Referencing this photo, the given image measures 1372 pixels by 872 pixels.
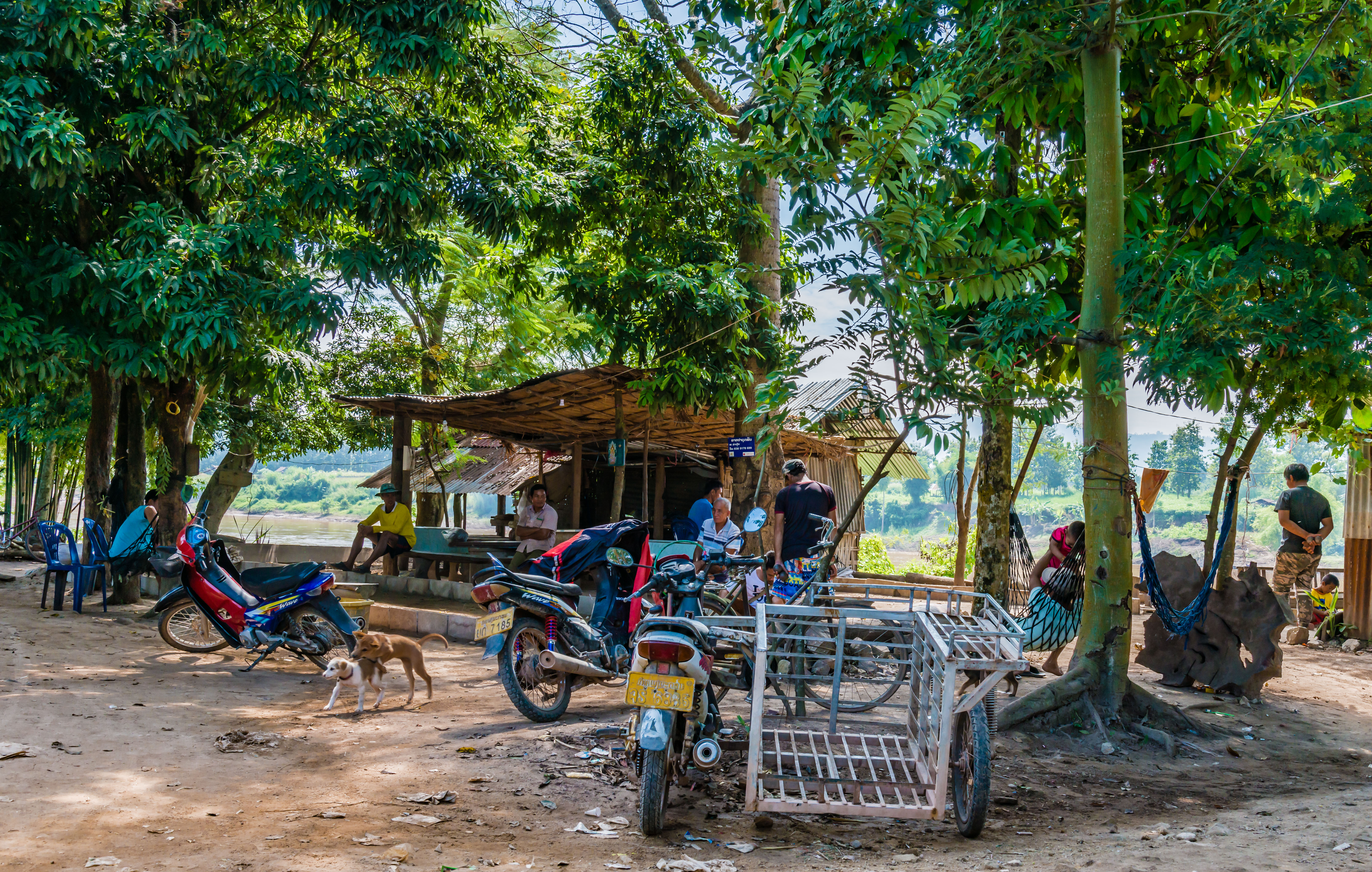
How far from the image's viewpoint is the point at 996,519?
8750 mm

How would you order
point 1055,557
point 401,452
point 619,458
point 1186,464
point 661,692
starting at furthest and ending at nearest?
point 1186,464, point 401,452, point 619,458, point 1055,557, point 661,692

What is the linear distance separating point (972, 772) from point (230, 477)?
16102 millimetres

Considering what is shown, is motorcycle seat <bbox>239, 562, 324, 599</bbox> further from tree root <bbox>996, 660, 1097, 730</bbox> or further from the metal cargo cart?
tree root <bbox>996, 660, 1097, 730</bbox>

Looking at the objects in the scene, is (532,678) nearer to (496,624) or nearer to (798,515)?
(496,624)

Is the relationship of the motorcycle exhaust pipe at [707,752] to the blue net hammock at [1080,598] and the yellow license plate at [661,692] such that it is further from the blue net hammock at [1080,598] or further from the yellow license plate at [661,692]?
the blue net hammock at [1080,598]

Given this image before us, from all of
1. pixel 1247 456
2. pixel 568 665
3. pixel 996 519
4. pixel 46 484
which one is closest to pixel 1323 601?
pixel 1247 456

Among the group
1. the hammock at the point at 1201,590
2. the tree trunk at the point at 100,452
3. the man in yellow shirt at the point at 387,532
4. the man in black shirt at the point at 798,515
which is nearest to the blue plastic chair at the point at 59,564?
the tree trunk at the point at 100,452

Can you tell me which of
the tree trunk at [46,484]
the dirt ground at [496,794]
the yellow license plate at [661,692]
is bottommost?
the dirt ground at [496,794]

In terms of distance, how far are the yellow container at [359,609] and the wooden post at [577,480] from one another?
592 cm

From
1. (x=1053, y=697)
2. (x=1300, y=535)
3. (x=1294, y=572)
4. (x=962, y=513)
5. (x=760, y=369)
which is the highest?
(x=760, y=369)

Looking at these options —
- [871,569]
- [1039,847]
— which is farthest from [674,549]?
[871,569]

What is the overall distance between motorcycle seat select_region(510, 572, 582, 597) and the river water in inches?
459

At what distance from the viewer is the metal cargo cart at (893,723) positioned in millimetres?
3568

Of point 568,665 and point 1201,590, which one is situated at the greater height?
point 1201,590
